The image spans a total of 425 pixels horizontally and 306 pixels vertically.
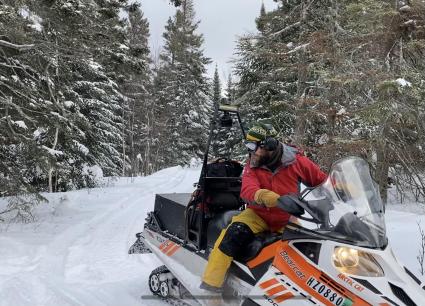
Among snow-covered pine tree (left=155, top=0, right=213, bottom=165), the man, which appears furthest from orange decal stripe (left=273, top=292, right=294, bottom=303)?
snow-covered pine tree (left=155, top=0, right=213, bottom=165)

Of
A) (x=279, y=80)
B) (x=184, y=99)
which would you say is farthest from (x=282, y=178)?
(x=184, y=99)

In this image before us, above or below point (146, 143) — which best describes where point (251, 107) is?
above

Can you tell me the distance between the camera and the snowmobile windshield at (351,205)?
291 centimetres

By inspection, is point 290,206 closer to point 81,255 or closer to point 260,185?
point 260,185

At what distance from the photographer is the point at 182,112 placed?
123 feet

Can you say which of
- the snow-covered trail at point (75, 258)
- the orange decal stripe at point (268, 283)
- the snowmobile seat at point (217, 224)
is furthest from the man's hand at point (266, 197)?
the snow-covered trail at point (75, 258)

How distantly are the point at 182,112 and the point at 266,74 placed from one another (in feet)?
71.6

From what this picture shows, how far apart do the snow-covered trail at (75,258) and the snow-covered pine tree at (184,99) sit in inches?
1043

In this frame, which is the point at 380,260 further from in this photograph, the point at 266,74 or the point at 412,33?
the point at 266,74

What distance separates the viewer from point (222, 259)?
3.65 meters

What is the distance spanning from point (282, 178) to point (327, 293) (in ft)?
3.82

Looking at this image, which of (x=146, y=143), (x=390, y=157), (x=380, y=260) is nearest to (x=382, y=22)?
(x=390, y=157)

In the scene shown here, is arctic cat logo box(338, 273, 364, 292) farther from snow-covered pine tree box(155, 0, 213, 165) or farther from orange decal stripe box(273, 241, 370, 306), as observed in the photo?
snow-covered pine tree box(155, 0, 213, 165)

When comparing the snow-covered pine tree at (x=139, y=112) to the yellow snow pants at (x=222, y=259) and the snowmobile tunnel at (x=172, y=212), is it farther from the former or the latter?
the yellow snow pants at (x=222, y=259)
